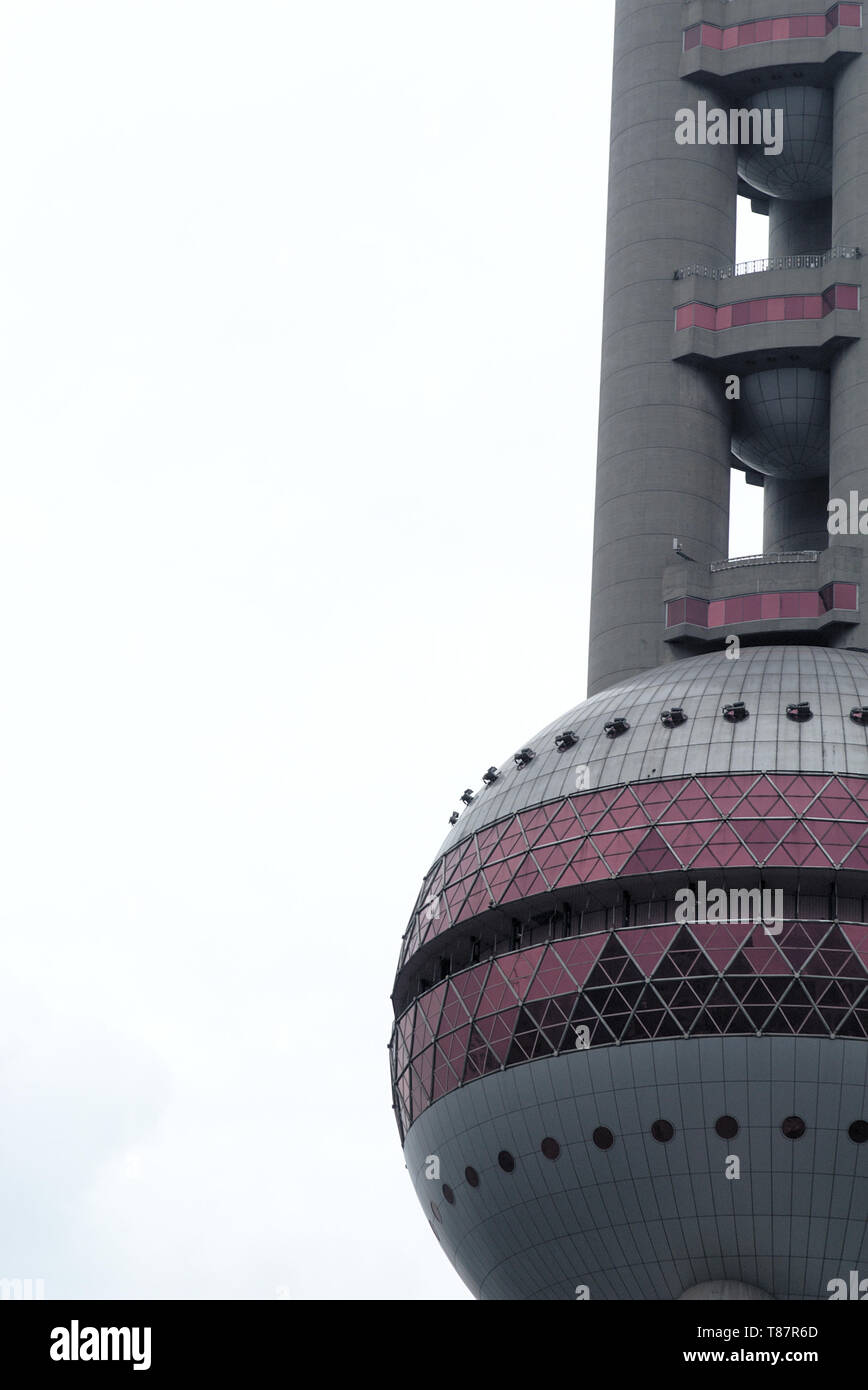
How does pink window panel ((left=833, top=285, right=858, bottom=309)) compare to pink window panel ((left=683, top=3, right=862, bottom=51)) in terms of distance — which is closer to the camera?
A: pink window panel ((left=833, top=285, right=858, bottom=309))

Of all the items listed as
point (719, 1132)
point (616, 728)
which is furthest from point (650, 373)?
point (719, 1132)

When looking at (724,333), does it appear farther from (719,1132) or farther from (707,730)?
(719,1132)

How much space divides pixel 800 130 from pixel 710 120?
4.20 m

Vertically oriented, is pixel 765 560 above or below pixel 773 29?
below

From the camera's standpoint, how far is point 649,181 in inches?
→ 4407

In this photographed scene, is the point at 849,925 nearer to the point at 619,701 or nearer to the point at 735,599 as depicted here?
the point at 619,701

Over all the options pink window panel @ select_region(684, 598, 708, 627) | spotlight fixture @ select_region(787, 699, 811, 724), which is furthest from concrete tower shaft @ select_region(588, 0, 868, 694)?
spotlight fixture @ select_region(787, 699, 811, 724)

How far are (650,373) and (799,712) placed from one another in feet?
98.8

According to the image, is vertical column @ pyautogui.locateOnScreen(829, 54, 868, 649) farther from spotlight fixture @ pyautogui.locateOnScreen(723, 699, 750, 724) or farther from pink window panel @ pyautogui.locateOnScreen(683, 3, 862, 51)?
spotlight fixture @ pyautogui.locateOnScreen(723, 699, 750, 724)

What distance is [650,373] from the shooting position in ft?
354

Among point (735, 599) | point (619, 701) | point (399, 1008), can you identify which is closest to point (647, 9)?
point (735, 599)

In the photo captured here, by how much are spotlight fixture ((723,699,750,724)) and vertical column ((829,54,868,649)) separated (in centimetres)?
1607

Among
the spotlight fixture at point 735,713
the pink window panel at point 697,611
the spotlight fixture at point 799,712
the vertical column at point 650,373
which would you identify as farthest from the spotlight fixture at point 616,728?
the vertical column at point 650,373

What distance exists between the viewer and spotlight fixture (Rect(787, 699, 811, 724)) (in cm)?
8175
